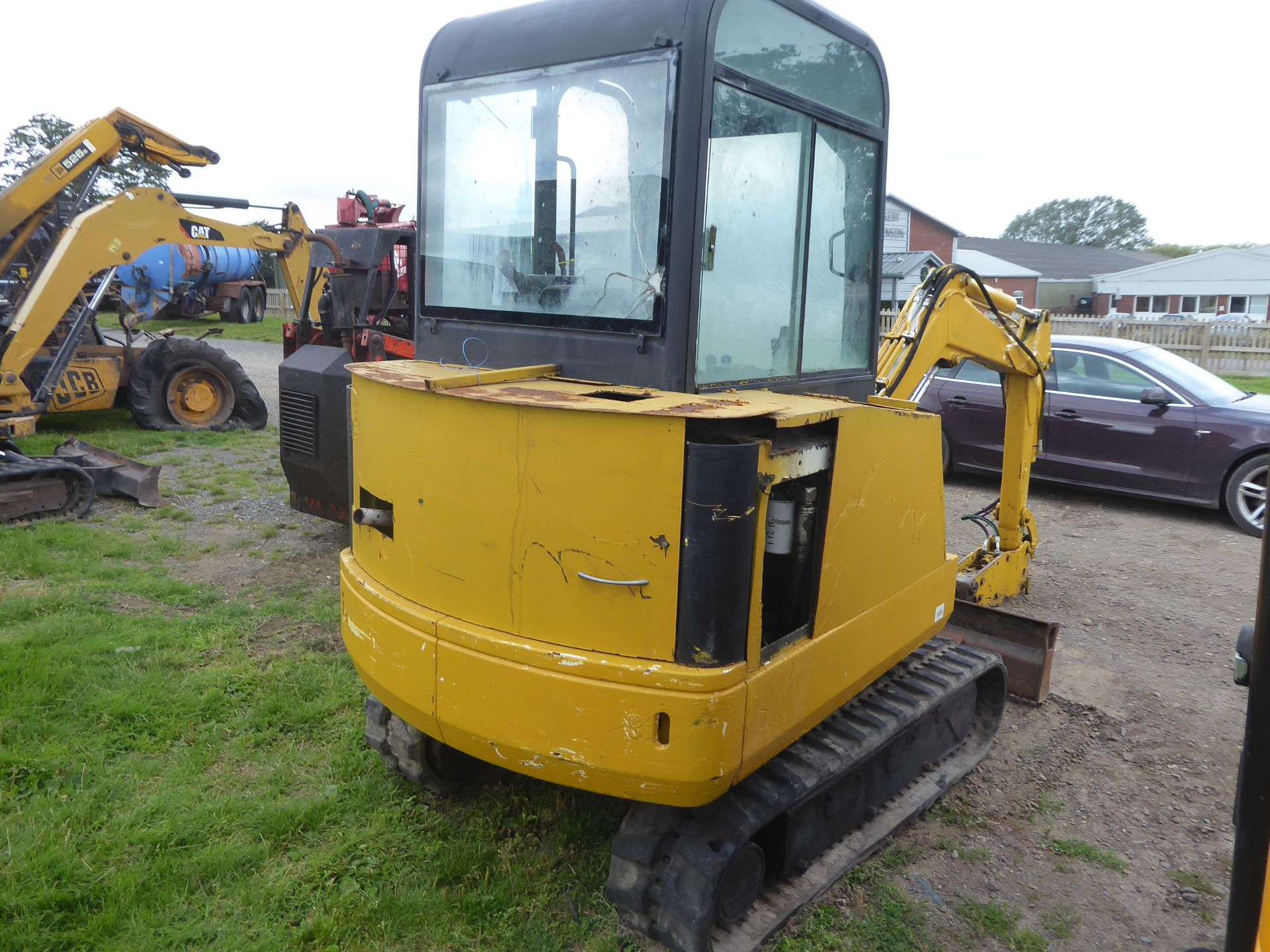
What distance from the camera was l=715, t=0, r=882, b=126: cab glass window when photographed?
8.85ft

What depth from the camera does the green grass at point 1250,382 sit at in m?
14.6

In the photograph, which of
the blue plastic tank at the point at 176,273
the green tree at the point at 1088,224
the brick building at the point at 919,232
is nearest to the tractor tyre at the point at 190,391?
the blue plastic tank at the point at 176,273

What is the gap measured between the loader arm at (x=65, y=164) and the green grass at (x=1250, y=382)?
14904 millimetres

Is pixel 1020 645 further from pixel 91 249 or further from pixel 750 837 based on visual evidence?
pixel 91 249

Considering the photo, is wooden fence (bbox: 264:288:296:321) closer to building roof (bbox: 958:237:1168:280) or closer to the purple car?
the purple car

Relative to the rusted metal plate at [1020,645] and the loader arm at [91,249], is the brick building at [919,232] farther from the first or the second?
the rusted metal plate at [1020,645]

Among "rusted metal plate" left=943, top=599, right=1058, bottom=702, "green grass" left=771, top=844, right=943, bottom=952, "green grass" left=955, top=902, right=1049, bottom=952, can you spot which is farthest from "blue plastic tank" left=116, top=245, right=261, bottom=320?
"green grass" left=955, top=902, right=1049, bottom=952

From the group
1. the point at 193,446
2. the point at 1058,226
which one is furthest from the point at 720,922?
the point at 1058,226

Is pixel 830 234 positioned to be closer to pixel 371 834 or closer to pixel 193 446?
pixel 371 834

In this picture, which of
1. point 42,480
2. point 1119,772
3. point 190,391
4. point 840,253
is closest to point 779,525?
point 840,253

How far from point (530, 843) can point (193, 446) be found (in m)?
8.23

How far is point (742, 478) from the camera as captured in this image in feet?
7.43

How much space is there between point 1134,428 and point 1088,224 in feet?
263

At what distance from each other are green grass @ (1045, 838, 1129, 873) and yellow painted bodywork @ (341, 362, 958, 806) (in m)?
1.20
